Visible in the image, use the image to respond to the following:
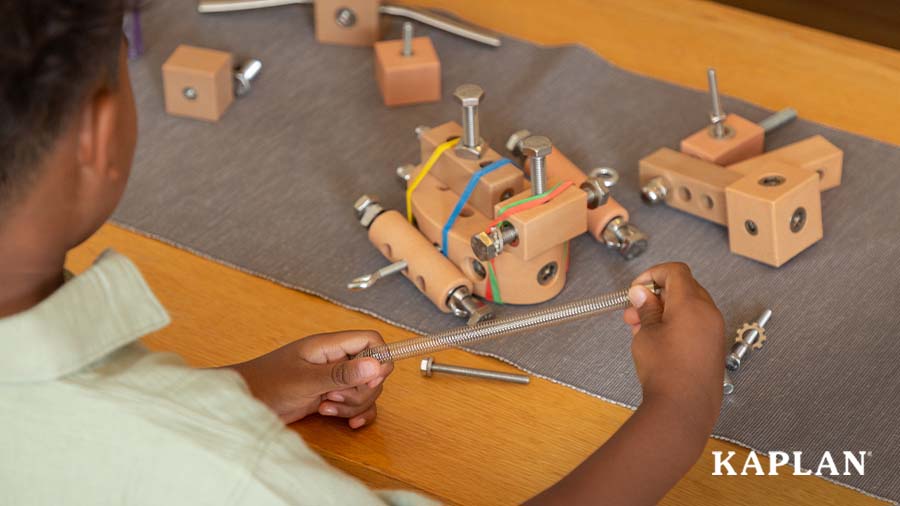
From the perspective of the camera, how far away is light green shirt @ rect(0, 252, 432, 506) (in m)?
0.62

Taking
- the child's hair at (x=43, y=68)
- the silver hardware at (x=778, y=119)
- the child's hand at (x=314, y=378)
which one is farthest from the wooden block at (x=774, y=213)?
the child's hair at (x=43, y=68)

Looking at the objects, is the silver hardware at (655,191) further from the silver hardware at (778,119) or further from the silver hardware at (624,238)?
the silver hardware at (778,119)

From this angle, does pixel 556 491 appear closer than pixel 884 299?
Yes

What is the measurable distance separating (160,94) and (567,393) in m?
0.63

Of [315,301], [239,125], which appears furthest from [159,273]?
[239,125]

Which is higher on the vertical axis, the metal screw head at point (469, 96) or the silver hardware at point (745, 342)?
the metal screw head at point (469, 96)

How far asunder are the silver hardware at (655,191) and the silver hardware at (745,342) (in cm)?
18

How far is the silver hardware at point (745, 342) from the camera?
3.22 feet

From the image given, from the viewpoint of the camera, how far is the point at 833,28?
6.81ft

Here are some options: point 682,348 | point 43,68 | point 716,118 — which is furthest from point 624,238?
point 43,68

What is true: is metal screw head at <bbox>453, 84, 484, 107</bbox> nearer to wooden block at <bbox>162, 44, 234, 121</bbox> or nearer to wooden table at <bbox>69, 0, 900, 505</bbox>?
wooden table at <bbox>69, 0, 900, 505</bbox>

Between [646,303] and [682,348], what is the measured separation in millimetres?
53

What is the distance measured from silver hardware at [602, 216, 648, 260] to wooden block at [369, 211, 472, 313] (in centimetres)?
15

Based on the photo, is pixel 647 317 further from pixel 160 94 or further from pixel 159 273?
pixel 160 94
